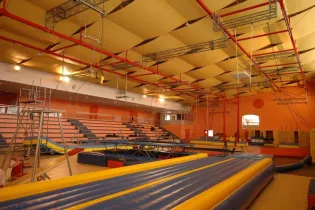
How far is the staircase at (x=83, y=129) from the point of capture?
38.0 feet

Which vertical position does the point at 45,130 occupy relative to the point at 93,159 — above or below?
above

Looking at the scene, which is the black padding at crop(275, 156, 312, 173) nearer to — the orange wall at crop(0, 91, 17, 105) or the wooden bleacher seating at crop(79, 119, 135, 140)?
the wooden bleacher seating at crop(79, 119, 135, 140)

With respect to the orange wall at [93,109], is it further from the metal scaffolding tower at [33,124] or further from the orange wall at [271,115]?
the orange wall at [271,115]

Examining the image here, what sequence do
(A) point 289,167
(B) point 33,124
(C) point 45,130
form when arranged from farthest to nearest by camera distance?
1. (C) point 45,130
2. (A) point 289,167
3. (B) point 33,124

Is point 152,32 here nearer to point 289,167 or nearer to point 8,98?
point 289,167

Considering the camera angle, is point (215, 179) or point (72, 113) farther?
point (72, 113)

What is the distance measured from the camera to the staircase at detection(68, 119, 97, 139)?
38.0 ft

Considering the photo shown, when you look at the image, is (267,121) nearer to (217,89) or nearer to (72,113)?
(217,89)

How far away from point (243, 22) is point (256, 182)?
4047mm

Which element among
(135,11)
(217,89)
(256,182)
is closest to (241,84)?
(217,89)

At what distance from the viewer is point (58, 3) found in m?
5.36

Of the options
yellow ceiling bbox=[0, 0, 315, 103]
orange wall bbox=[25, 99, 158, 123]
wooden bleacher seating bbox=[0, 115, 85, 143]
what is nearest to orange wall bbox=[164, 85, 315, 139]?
orange wall bbox=[25, 99, 158, 123]

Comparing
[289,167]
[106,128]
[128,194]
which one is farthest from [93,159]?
[106,128]

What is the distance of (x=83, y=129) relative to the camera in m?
12.0
